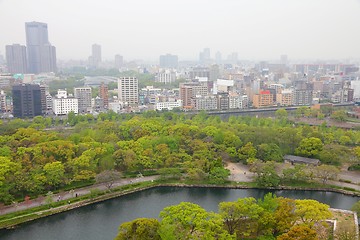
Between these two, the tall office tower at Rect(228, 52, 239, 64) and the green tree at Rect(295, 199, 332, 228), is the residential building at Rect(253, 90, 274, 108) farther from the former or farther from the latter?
the tall office tower at Rect(228, 52, 239, 64)

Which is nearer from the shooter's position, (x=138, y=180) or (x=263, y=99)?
(x=138, y=180)

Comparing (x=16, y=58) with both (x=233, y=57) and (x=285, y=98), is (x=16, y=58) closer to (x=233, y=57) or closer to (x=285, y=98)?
(x=285, y=98)

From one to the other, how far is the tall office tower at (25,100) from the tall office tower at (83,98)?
11.7 ft

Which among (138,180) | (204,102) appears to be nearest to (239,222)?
(138,180)

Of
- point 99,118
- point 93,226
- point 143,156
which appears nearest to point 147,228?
point 93,226

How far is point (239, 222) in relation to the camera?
7418 mm

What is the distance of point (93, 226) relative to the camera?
27.7 ft

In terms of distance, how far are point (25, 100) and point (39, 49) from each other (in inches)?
1218

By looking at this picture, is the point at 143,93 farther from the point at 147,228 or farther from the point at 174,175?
the point at 147,228

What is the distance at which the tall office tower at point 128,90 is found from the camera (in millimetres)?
26188

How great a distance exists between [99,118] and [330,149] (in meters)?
11.8

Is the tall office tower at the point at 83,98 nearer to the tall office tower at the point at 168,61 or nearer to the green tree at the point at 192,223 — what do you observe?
the green tree at the point at 192,223

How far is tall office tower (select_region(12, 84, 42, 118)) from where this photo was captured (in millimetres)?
20281

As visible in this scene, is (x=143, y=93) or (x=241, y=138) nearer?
(x=241, y=138)
